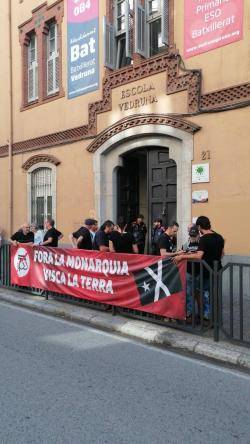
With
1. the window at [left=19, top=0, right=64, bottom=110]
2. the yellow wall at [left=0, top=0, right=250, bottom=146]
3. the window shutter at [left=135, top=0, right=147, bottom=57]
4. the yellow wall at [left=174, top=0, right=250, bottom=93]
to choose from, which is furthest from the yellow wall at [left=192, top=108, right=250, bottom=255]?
the window at [left=19, top=0, right=64, bottom=110]

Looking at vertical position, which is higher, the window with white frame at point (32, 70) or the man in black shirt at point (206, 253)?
the window with white frame at point (32, 70)

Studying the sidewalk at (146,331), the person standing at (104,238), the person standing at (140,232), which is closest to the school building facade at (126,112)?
the person standing at (140,232)

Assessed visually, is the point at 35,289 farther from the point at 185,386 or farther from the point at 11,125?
the point at 11,125

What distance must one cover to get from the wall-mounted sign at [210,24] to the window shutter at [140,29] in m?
1.43

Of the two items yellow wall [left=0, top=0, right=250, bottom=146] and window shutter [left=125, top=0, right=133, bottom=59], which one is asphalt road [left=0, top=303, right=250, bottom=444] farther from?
window shutter [left=125, top=0, right=133, bottom=59]

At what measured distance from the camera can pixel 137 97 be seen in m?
11.4

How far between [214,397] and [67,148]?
1052cm

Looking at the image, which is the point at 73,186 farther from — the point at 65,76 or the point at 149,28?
the point at 149,28

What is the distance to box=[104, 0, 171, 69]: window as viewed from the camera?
11067mm

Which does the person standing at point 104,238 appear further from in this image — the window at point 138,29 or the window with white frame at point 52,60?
the window with white frame at point 52,60

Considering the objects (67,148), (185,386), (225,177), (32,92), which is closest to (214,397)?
(185,386)

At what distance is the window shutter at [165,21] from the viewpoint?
10539 millimetres

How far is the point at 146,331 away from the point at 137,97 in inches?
269

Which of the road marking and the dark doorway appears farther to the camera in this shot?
the dark doorway
